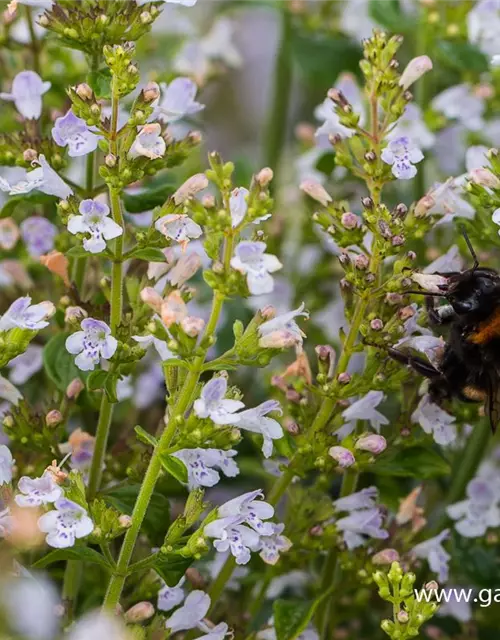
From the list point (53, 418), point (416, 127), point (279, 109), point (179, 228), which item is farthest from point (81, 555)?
point (279, 109)

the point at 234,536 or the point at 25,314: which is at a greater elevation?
the point at 25,314

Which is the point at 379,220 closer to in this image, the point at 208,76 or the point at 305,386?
the point at 305,386

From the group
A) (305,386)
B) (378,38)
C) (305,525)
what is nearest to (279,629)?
(305,525)

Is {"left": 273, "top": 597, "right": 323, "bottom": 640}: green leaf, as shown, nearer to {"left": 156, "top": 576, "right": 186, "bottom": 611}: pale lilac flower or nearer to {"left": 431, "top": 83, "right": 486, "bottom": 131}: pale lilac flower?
{"left": 156, "top": 576, "right": 186, "bottom": 611}: pale lilac flower

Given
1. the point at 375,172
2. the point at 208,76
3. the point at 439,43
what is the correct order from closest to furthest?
the point at 375,172
the point at 439,43
the point at 208,76

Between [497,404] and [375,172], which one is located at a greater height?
[375,172]

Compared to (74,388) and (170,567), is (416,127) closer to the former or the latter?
(74,388)

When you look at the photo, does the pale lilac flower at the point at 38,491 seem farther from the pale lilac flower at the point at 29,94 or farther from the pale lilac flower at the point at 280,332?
the pale lilac flower at the point at 29,94
